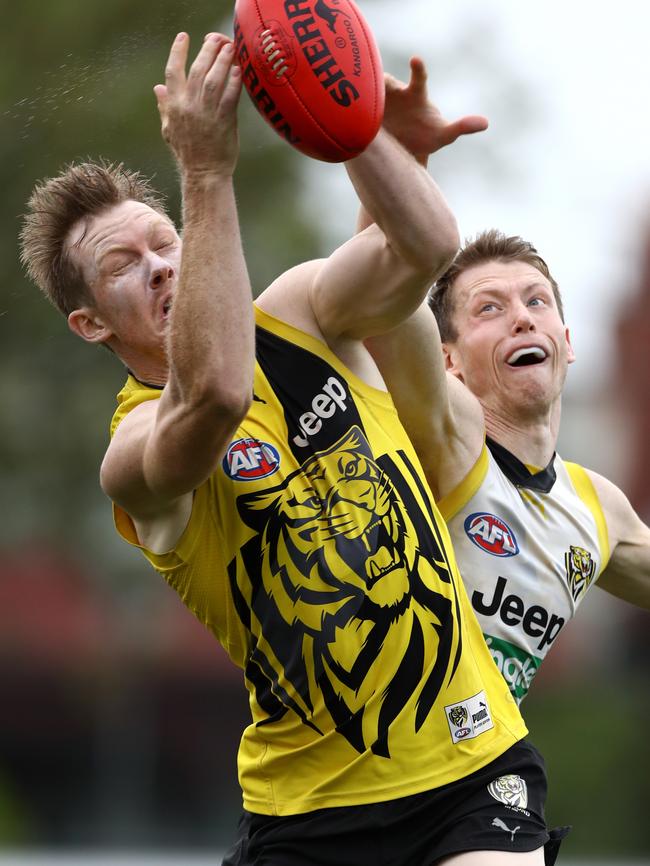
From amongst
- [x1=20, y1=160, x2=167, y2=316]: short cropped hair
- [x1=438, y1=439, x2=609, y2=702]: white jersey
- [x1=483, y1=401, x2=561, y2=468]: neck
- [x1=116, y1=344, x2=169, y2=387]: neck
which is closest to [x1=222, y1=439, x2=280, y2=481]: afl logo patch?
[x1=116, y1=344, x2=169, y2=387]: neck

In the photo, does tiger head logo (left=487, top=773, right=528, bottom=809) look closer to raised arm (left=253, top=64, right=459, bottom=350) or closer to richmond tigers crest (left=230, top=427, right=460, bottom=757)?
richmond tigers crest (left=230, top=427, right=460, bottom=757)

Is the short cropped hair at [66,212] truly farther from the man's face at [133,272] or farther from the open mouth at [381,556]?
the open mouth at [381,556]

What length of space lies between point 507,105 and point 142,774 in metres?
9.61

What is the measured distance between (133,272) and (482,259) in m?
1.63

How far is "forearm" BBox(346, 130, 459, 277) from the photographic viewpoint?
352 centimetres

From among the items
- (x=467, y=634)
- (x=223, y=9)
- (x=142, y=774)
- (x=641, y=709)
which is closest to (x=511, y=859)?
(x=467, y=634)

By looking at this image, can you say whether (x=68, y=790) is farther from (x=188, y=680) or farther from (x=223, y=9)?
(x=223, y=9)

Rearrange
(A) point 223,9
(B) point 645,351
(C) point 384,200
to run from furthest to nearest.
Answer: (B) point 645,351, (A) point 223,9, (C) point 384,200

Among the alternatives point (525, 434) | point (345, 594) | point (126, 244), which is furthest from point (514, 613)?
point (126, 244)

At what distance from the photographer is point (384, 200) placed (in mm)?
3531

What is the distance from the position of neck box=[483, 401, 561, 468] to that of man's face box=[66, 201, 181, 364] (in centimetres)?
146

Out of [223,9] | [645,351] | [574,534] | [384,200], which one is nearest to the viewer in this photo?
[384,200]

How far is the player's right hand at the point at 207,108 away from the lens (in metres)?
3.39

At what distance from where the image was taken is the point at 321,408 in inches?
151
